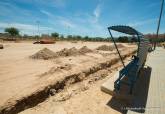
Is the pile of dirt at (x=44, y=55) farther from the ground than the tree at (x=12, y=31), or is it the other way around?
the tree at (x=12, y=31)

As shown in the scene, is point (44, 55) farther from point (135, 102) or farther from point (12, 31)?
point (12, 31)

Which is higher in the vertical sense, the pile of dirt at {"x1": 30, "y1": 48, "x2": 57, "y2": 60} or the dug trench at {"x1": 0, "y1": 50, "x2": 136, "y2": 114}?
the pile of dirt at {"x1": 30, "y1": 48, "x2": 57, "y2": 60}

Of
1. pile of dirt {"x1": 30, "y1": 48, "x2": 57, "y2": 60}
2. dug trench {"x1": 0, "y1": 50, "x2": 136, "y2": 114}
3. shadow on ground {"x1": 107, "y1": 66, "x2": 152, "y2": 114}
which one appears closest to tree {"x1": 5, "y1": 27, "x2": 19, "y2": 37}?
pile of dirt {"x1": 30, "y1": 48, "x2": 57, "y2": 60}

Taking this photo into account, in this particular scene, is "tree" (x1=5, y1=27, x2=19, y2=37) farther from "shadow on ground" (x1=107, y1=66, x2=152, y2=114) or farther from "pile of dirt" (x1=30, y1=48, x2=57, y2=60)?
"shadow on ground" (x1=107, y1=66, x2=152, y2=114)

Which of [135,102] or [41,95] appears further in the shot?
[41,95]

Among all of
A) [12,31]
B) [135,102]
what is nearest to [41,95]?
[135,102]

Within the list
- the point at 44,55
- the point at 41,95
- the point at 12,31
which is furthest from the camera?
the point at 12,31

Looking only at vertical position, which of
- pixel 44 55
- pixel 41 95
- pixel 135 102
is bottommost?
pixel 41 95

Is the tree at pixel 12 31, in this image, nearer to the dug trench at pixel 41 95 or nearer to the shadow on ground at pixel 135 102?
the dug trench at pixel 41 95

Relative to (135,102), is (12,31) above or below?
above

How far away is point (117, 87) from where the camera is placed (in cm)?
571

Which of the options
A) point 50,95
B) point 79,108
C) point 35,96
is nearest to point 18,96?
point 35,96

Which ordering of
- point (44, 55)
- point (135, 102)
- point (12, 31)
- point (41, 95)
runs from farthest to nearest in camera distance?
point (12, 31) < point (44, 55) < point (41, 95) < point (135, 102)

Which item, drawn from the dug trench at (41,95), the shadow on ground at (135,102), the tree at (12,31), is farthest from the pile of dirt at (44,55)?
the tree at (12,31)
